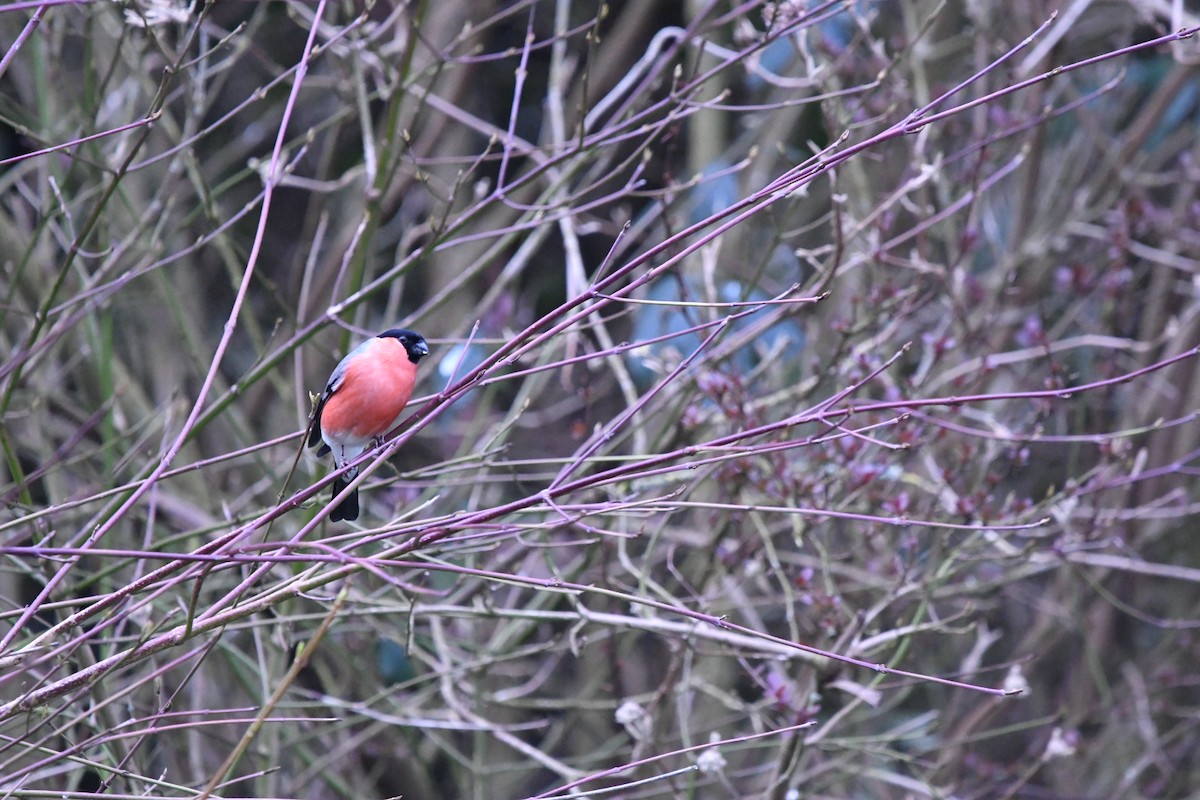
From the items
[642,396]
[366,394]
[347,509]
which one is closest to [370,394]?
[366,394]

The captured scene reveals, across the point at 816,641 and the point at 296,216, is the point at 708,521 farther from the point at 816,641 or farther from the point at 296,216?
the point at 296,216

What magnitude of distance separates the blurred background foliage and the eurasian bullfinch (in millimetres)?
129

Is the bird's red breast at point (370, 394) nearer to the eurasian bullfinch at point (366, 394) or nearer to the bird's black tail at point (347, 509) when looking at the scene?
the eurasian bullfinch at point (366, 394)

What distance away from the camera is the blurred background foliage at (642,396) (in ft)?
10.5

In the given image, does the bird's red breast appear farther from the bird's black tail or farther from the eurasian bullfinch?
the bird's black tail

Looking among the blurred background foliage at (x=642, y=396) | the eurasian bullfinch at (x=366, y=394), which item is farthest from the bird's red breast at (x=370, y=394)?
the blurred background foliage at (x=642, y=396)

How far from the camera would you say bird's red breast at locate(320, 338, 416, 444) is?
123 inches

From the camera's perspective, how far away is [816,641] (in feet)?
11.9

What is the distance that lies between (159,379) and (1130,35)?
474 centimetres

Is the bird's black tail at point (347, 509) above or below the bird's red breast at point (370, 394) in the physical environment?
below

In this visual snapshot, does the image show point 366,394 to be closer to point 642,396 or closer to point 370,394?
point 370,394

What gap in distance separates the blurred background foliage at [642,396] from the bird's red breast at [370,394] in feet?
0.47

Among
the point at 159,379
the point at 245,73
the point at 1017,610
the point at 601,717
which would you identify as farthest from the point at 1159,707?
the point at 245,73

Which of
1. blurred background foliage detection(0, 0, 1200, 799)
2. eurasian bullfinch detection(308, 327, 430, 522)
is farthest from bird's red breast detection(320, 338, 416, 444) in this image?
blurred background foliage detection(0, 0, 1200, 799)
